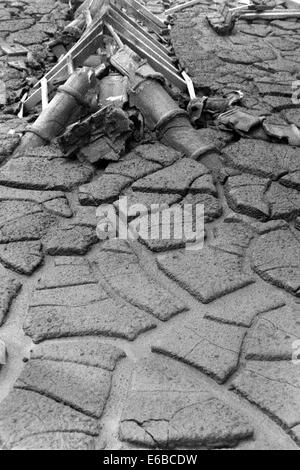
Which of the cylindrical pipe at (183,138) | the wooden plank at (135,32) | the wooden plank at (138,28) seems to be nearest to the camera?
the cylindrical pipe at (183,138)

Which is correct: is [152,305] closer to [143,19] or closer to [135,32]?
[135,32]

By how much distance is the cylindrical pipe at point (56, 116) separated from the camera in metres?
4.29

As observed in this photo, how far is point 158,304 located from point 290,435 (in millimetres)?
896

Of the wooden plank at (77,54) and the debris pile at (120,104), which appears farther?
the wooden plank at (77,54)

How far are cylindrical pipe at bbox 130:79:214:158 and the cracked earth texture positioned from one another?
84 mm

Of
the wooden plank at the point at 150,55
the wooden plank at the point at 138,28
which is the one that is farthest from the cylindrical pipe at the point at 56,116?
the wooden plank at the point at 138,28

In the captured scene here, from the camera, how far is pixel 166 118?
13.9 ft

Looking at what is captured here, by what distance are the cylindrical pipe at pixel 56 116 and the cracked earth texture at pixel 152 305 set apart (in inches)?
6.3

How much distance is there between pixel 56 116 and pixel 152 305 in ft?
6.52

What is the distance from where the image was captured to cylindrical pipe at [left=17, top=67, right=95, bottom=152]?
14.1 feet

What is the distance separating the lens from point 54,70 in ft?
16.5

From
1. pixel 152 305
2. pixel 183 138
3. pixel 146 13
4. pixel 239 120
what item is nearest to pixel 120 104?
pixel 183 138

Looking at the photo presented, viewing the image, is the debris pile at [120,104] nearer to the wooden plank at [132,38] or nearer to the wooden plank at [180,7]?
the wooden plank at [132,38]

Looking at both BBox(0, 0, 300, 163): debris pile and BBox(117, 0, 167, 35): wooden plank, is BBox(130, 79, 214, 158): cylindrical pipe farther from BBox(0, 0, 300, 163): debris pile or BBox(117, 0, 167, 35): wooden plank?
BBox(117, 0, 167, 35): wooden plank
